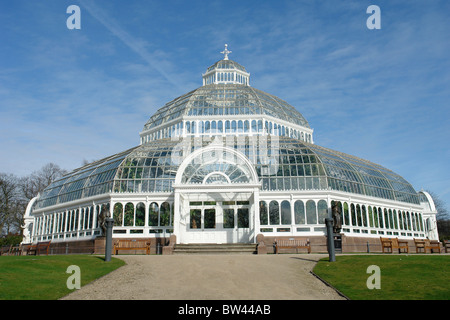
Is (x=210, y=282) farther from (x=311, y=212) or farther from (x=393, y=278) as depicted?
(x=311, y=212)

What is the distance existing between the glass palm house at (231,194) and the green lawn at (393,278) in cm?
1214

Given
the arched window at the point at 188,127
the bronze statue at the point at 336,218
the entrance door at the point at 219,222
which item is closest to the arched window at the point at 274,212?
the entrance door at the point at 219,222

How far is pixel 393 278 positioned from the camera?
52.3 feet

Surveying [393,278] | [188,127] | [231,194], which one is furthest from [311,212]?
[393,278]

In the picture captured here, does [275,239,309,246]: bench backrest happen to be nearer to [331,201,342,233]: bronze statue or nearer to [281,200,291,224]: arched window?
[281,200,291,224]: arched window

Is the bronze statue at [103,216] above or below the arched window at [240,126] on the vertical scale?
below

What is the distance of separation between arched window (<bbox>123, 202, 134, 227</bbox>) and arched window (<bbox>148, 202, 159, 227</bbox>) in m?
1.45

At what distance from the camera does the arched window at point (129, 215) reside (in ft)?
109

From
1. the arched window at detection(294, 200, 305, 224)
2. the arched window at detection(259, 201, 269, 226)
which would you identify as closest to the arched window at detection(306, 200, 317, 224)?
the arched window at detection(294, 200, 305, 224)

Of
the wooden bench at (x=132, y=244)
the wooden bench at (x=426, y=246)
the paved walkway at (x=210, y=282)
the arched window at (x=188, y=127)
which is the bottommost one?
the paved walkway at (x=210, y=282)

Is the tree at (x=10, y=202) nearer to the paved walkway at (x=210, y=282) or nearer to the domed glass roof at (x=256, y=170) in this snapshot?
the domed glass roof at (x=256, y=170)

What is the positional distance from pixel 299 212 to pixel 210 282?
18.3 metres

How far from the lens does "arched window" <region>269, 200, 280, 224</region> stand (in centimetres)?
3278
